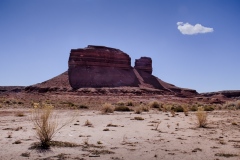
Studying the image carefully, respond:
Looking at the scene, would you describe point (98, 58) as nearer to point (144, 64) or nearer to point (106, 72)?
point (106, 72)

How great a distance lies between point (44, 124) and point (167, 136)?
525 centimetres

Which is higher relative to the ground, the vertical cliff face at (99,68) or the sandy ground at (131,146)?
the vertical cliff face at (99,68)

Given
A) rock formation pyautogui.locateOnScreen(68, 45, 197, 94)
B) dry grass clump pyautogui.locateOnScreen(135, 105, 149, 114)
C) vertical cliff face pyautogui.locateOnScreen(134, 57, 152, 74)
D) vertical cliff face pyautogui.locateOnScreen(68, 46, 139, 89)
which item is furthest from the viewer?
vertical cliff face pyautogui.locateOnScreen(134, 57, 152, 74)

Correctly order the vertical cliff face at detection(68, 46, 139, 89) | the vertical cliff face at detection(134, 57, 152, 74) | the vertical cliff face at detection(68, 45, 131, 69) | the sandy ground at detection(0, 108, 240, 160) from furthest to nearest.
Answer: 1. the vertical cliff face at detection(134, 57, 152, 74)
2. the vertical cliff face at detection(68, 45, 131, 69)
3. the vertical cliff face at detection(68, 46, 139, 89)
4. the sandy ground at detection(0, 108, 240, 160)

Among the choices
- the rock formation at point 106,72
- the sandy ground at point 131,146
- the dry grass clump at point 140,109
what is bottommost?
the sandy ground at point 131,146

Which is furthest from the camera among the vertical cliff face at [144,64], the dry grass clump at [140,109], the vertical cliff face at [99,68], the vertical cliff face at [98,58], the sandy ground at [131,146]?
the vertical cliff face at [144,64]

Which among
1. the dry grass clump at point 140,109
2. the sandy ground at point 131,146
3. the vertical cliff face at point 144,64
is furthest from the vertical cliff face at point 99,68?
the sandy ground at point 131,146

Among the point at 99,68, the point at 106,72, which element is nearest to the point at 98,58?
the point at 99,68

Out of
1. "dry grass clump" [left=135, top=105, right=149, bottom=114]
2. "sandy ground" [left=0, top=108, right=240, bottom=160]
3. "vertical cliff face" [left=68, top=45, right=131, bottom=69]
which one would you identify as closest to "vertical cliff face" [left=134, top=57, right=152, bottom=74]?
"vertical cliff face" [left=68, top=45, right=131, bottom=69]

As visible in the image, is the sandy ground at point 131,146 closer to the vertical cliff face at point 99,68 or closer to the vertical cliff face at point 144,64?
the vertical cliff face at point 99,68

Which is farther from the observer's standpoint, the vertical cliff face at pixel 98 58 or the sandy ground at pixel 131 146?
the vertical cliff face at pixel 98 58

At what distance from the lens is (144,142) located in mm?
10820

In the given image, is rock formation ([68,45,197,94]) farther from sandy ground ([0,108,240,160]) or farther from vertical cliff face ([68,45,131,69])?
sandy ground ([0,108,240,160])

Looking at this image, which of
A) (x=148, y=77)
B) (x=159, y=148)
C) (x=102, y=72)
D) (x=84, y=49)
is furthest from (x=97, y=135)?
(x=148, y=77)
